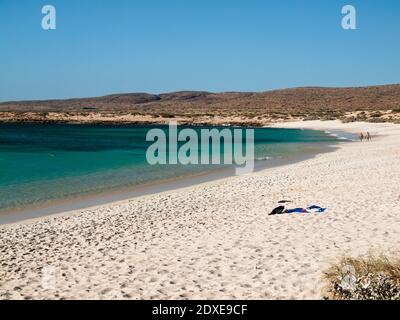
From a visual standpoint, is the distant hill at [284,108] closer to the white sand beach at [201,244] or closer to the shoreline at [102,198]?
the shoreline at [102,198]

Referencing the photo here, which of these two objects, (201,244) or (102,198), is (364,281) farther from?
(102,198)

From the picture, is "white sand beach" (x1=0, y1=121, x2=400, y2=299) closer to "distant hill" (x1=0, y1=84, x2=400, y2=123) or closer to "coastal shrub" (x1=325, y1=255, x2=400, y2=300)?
"coastal shrub" (x1=325, y1=255, x2=400, y2=300)

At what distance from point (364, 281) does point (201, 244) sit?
3.79m

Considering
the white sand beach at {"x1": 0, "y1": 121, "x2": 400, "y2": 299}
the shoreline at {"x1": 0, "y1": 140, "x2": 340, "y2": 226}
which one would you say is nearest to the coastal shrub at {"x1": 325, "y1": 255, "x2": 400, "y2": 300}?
the white sand beach at {"x1": 0, "y1": 121, "x2": 400, "y2": 299}

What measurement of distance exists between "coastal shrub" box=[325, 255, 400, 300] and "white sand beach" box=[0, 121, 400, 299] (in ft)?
1.28

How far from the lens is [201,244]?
29.0 ft

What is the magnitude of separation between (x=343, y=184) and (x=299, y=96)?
415ft

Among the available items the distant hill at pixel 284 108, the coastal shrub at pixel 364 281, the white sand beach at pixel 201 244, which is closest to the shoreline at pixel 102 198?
the white sand beach at pixel 201 244

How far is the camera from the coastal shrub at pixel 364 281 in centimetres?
543

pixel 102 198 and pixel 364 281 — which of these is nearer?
pixel 364 281

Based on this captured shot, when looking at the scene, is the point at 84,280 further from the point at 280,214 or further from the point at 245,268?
the point at 280,214

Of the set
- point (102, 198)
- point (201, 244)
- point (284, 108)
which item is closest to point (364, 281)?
point (201, 244)

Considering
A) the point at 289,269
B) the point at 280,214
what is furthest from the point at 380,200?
the point at 289,269

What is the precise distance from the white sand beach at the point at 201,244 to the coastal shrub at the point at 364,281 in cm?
39
